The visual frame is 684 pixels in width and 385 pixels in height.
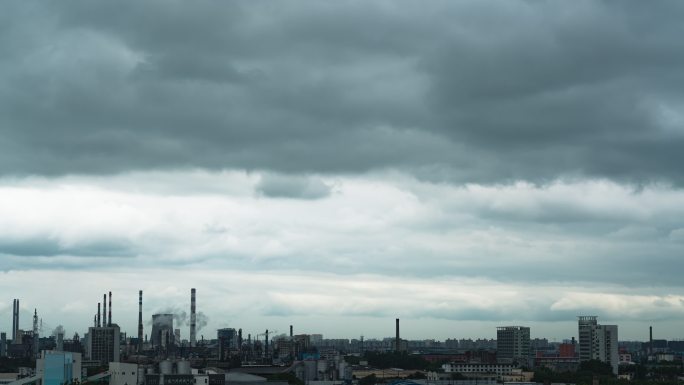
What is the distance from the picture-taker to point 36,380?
6206 inches

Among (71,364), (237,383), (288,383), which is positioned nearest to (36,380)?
(71,364)

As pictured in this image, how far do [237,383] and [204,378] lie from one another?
12354 millimetres

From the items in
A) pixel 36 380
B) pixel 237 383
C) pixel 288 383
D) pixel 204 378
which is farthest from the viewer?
pixel 288 383

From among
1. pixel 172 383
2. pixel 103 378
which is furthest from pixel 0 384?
pixel 172 383

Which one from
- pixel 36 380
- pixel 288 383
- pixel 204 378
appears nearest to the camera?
pixel 36 380

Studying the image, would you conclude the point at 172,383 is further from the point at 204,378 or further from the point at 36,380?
the point at 36,380

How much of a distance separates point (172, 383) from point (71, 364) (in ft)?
52.4

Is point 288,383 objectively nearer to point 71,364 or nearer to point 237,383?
point 237,383

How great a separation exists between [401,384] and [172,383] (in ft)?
122

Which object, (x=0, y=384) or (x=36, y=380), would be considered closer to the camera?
(x=36, y=380)

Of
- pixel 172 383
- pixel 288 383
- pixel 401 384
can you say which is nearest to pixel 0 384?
pixel 172 383

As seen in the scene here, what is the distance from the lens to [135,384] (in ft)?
566

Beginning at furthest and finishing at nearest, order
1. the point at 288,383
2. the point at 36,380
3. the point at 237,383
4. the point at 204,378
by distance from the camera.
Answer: the point at 288,383, the point at 237,383, the point at 204,378, the point at 36,380

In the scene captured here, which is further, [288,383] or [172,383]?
[288,383]
